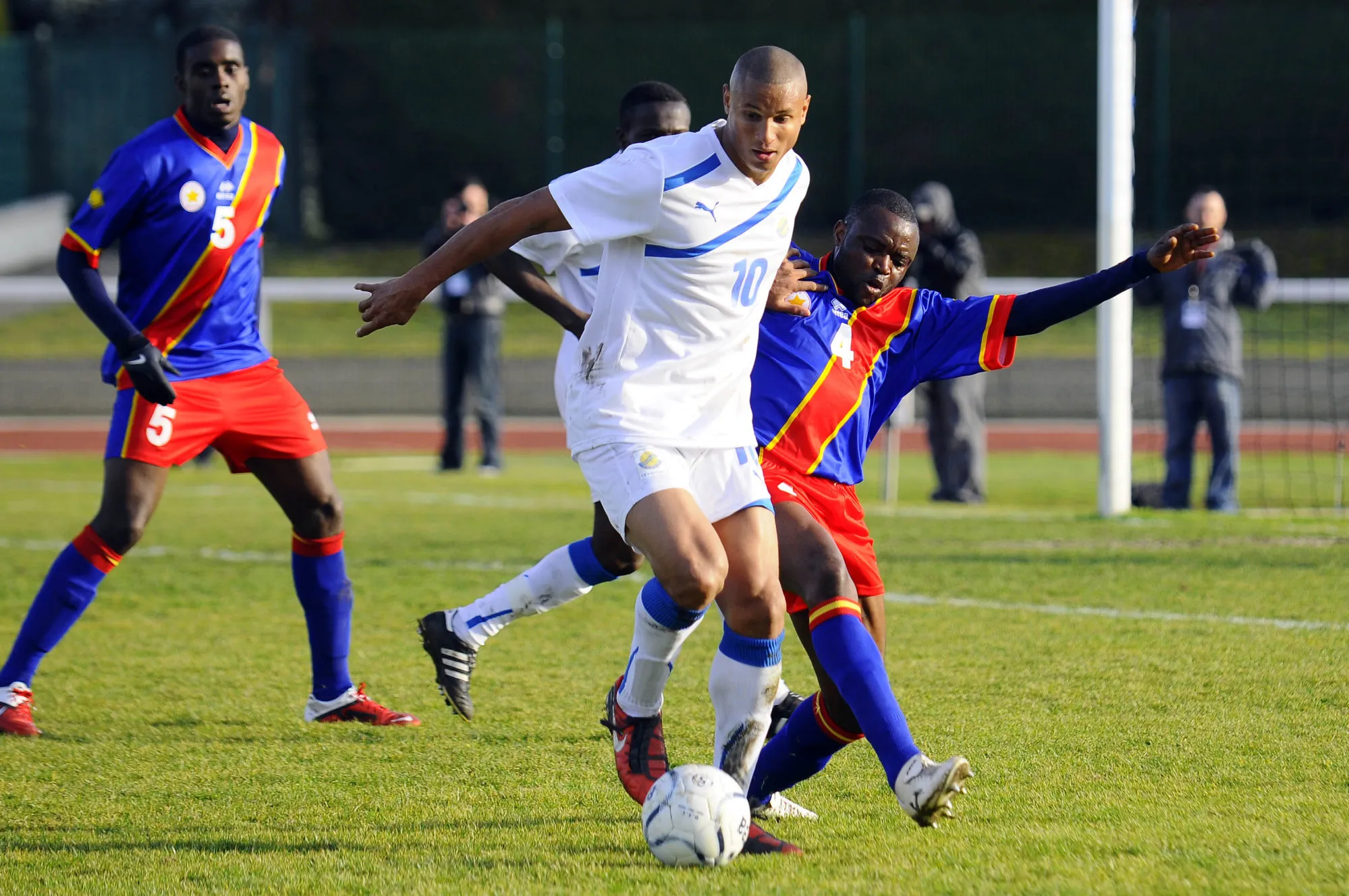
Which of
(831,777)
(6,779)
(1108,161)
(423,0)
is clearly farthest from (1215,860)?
(423,0)

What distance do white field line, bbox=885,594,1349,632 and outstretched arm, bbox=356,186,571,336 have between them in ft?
12.6

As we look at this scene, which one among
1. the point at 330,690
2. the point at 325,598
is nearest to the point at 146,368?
the point at 325,598

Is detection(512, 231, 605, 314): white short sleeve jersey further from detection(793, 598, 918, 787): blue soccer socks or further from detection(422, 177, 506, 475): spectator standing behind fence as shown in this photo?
detection(422, 177, 506, 475): spectator standing behind fence

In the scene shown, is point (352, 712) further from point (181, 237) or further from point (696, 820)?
point (696, 820)

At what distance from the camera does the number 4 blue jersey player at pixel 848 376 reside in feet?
13.6

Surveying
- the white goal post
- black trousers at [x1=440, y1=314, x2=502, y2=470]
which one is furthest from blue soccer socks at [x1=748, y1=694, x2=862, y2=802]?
black trousers at [x1=440, y1=314, x2=502, y2=470]

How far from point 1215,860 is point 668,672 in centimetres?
145

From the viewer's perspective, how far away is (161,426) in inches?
213

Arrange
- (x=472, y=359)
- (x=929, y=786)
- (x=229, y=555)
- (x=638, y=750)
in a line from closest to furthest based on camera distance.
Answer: (x=929, y=786) < (x=638, y=750) < (x=229, y=555) < (x=472, y=359)

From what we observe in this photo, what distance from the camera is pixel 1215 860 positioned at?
3.63 metres

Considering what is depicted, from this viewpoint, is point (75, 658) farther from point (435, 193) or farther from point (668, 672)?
point (435, 193)

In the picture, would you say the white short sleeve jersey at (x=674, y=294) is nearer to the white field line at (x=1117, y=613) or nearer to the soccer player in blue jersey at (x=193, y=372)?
the soccer player in blue jersey at (x=193, y=372)

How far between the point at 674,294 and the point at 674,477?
450 mm

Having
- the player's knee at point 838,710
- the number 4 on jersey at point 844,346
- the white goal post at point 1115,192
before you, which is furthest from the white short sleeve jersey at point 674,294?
the white goal post at point 1115,192
